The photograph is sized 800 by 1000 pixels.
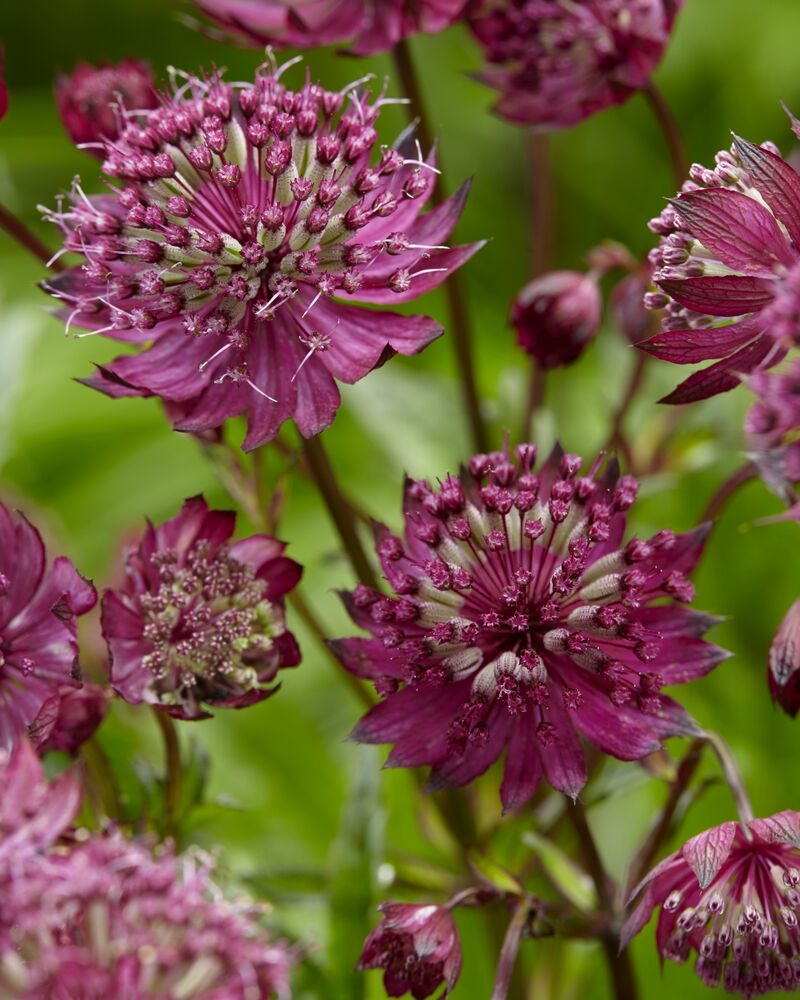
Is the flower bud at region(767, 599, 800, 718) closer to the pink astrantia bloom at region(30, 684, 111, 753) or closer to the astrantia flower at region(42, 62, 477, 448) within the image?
the astrantia flower at region(42, 62, 477, 448)

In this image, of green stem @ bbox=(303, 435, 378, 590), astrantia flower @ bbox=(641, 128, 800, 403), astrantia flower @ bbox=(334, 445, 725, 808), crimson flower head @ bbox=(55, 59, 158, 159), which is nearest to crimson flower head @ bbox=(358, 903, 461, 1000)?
astrantia flower @ bbox=(334, 445, 725, 808)

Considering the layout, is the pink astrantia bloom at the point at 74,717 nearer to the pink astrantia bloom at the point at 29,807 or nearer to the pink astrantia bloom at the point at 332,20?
the pink astrantia bloom at the point at 29,807

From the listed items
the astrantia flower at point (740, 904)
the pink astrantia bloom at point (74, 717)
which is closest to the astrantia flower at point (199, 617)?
the pink astrantia bloom at point (74, 717)

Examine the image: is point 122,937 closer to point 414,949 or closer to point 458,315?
point 414,949

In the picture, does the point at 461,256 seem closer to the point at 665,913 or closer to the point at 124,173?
the point at 124,173

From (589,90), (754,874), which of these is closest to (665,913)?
(754,874)
